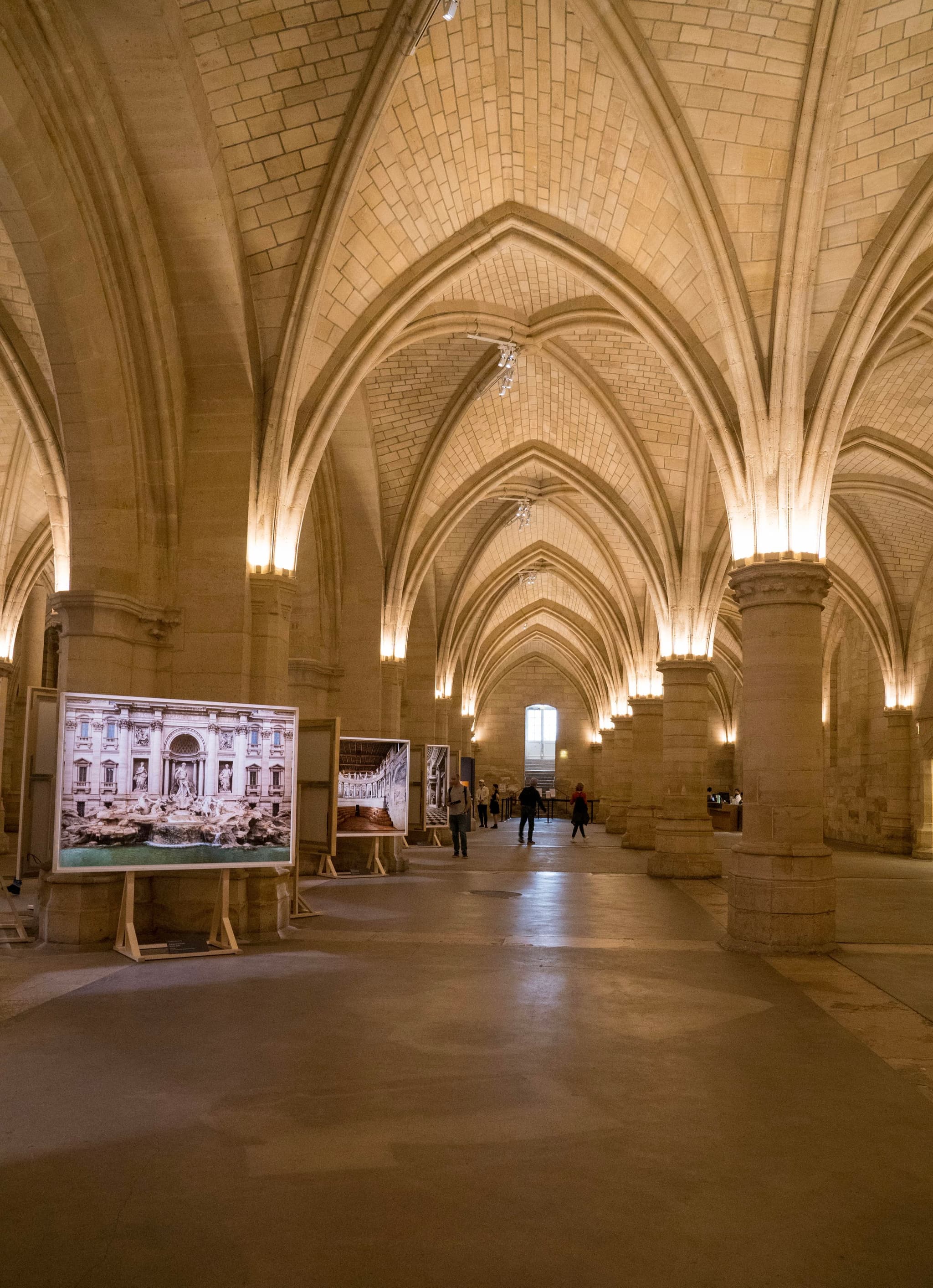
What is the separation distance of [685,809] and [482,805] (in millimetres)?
14446

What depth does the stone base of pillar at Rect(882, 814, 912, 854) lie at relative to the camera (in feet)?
70.2

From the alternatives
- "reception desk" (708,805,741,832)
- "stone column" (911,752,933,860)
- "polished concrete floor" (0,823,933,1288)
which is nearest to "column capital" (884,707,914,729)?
"stone column" (911,752,933,860)

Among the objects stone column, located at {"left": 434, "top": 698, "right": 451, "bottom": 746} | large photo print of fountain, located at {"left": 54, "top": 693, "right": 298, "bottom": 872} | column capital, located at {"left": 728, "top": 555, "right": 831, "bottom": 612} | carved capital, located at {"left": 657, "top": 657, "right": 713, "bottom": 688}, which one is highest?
column capital, located at {"left": 728, "top": 555, "right": 831, "bottom": 612}

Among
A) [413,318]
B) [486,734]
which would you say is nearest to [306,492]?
[413,318]

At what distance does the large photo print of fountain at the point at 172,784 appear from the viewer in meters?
7.49

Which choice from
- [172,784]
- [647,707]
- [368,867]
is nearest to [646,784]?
[647,707]

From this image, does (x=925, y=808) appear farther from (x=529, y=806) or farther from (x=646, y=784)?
(x=529, y=806)

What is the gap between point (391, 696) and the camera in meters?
17.1

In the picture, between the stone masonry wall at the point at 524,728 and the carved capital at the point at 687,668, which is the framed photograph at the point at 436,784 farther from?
the stone masonry wall at the point at 524,728

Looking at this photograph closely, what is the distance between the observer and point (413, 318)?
11.9 metres

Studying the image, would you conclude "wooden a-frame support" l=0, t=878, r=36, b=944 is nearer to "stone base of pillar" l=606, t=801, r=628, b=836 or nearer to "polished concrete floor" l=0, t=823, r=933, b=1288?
"polished concrete floor" l=0, t=823, r=933, b=1288

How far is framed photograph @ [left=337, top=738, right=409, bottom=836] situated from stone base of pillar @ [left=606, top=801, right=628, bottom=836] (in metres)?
14.9

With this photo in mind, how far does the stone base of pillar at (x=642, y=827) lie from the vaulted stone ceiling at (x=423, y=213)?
34.6 feet

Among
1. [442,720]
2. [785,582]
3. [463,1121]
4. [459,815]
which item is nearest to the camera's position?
[463,1121]
